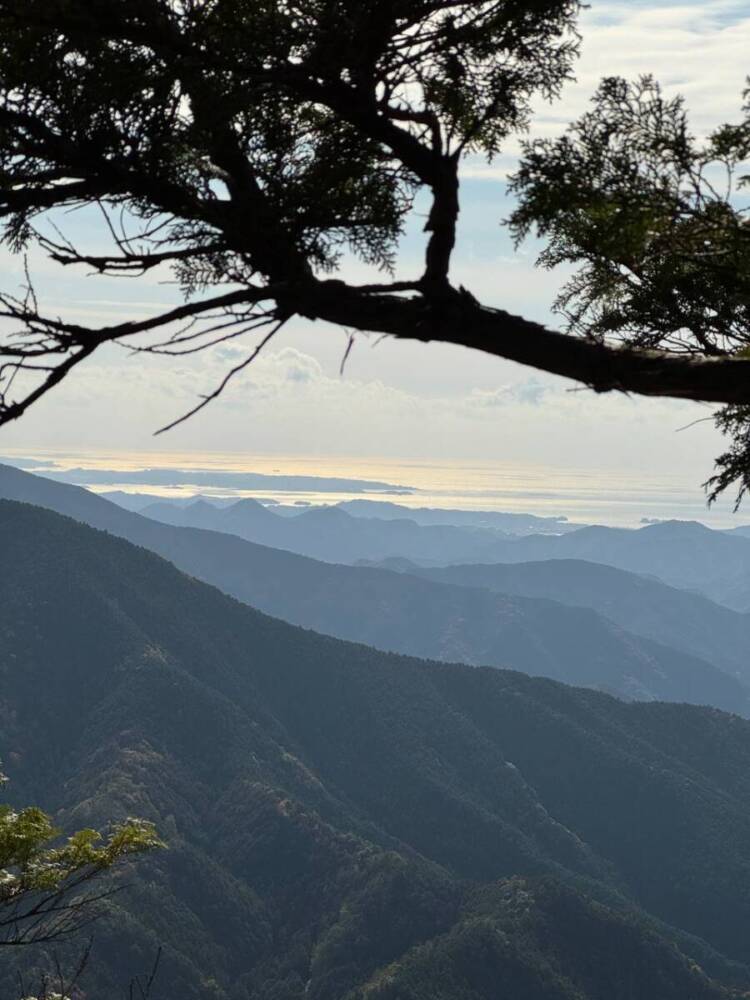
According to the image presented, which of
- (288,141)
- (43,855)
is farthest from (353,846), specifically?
(288,141)

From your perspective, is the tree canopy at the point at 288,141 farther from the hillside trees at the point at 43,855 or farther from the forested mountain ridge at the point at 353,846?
the forested mountain ridge at the point at 353,846

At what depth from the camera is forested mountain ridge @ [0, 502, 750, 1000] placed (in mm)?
132500

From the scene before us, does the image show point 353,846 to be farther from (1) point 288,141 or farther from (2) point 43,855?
(1) point 288,141

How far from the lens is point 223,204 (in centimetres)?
752

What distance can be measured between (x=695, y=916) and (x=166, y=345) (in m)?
192

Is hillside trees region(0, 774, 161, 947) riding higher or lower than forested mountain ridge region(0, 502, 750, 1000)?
higher

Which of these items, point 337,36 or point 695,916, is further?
point 695,916

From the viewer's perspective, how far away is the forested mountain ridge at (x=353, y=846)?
435 ft

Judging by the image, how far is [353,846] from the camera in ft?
537

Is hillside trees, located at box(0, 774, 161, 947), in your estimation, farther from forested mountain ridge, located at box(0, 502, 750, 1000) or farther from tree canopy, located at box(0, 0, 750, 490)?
forested mountain ridge, located at box(0, 502, 750, 1000)

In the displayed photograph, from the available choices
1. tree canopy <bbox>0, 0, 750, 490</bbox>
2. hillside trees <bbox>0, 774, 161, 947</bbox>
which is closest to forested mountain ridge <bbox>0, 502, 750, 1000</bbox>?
hillside trees <bbox>0, 774, 161, 947</bbox>

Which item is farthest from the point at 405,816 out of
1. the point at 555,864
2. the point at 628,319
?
the point at 628,319

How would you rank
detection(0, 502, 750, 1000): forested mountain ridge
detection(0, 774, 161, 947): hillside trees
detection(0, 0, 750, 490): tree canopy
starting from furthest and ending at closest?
detection(0, 502, 750, 1000): forested mountain ridge
detection(0, 774, 161, 947): hillside trees
detection(0, 0, 750, 490): tree canopy

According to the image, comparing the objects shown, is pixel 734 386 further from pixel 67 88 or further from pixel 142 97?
pixel 67 88
